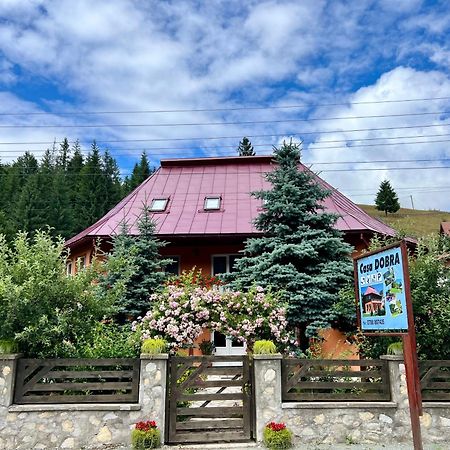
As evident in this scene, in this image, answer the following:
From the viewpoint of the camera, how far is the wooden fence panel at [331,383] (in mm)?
6445

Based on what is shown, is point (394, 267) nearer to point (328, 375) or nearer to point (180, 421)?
point (328, 375)

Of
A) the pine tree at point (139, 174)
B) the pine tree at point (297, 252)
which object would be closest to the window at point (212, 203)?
the pine tree at point (297, 252)

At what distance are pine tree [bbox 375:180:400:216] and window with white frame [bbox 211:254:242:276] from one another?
4892 centimetres

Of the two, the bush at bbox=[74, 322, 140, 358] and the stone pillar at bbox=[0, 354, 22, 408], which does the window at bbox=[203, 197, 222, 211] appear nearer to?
the bush at bbox=[74, 322, 140, 358]

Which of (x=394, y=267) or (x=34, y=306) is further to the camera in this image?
(x=34, y=306)

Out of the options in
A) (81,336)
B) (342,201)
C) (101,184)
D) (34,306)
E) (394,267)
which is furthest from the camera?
(101,184)

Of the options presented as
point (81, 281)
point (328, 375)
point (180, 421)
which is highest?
point (81, 281)

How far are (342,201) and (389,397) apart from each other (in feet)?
33.2

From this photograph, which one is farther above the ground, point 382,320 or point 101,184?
point 101,184

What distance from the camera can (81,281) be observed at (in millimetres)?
7094

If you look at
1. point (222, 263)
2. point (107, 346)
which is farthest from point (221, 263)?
point (107, 346)

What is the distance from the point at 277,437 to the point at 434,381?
274 cm

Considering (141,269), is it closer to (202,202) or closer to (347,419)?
(202,202)

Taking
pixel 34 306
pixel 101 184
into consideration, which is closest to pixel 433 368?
pixel 34 306
